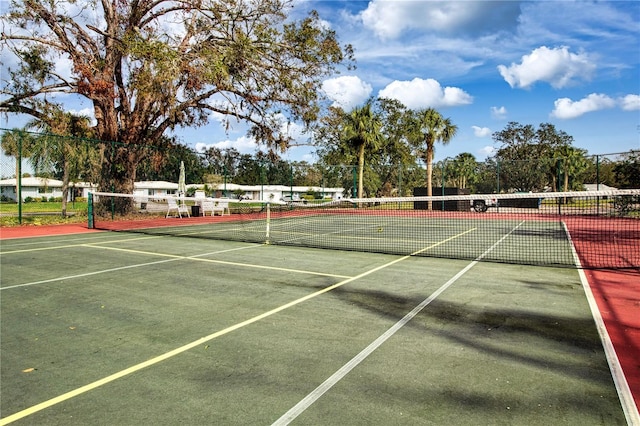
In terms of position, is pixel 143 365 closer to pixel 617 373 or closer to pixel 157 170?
pixel 617 373

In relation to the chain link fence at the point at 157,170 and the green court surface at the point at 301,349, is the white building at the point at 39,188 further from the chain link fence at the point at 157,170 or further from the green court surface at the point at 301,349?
the green court surface at the point at 301,349

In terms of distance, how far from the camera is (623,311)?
4.94 metres

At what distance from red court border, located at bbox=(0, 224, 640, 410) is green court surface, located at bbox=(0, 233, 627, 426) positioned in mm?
179

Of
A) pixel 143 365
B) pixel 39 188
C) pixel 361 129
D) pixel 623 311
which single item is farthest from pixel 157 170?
pixel 39 188

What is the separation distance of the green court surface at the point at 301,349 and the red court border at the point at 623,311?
179 millimetres

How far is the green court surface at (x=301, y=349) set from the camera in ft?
8.88

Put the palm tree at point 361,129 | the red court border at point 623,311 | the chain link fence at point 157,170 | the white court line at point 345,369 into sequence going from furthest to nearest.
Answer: the palm tree at point 361,129 → the chain link fence at point 157,170 → the red court border at point 623,311 → the white court line at point 345,369

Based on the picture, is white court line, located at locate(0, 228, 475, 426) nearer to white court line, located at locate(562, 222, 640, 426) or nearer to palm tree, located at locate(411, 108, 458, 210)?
white court line, located at locate(562, 222, 640, 426)

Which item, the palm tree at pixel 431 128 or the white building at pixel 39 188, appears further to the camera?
the palm tree at pixel 431 128

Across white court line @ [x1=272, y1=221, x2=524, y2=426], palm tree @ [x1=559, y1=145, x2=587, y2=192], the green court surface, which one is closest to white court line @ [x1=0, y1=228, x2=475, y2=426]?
the green court surface

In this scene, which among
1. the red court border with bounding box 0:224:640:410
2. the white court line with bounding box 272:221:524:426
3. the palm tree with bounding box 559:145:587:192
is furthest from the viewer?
the palm tree with bounding box 559:145:587:192

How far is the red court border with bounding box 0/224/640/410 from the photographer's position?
134 inches

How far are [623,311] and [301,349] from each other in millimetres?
4170

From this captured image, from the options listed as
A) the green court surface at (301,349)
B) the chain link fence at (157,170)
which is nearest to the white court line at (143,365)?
the green court surface at (301,349)
